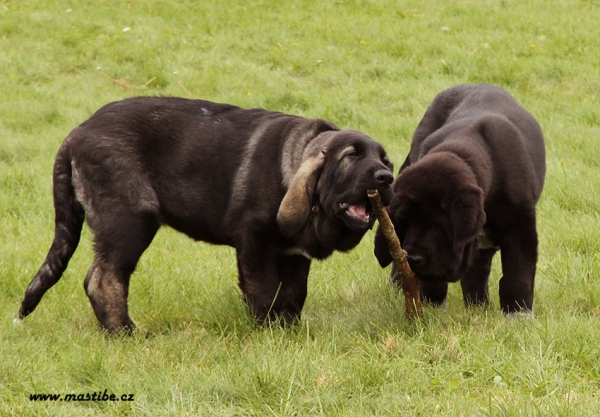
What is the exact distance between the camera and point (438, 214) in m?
5.03

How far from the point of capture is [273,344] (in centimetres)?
490

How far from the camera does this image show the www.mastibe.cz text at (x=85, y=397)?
4098mm

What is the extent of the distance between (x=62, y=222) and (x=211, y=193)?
1037mm

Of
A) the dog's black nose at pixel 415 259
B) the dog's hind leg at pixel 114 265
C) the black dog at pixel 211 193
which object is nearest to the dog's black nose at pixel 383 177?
the black dog at pixel 211 193

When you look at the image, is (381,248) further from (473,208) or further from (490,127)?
(490,127)

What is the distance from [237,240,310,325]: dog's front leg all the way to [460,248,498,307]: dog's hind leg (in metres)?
1.15

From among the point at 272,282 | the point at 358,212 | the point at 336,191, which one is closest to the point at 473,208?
the point at 358,212

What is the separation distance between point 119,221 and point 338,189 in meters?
1.45

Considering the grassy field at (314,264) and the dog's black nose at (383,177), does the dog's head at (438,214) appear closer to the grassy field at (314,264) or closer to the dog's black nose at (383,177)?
the dog's black nose at (383,177)

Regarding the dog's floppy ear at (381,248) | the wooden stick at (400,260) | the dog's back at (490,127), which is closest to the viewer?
the wooden stick at (400,260)

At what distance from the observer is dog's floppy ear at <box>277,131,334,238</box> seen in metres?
5.12

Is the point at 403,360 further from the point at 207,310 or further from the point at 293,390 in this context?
the point at 207,310

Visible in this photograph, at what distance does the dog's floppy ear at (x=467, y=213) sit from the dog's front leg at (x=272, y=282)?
1.18m

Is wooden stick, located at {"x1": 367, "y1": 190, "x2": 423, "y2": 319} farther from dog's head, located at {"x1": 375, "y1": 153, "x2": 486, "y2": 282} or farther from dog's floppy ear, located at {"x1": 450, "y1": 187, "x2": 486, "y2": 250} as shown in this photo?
dog's floppy ear, located at {"x1": 450, "y1": 187, "x2": 486, "y2": 250}
